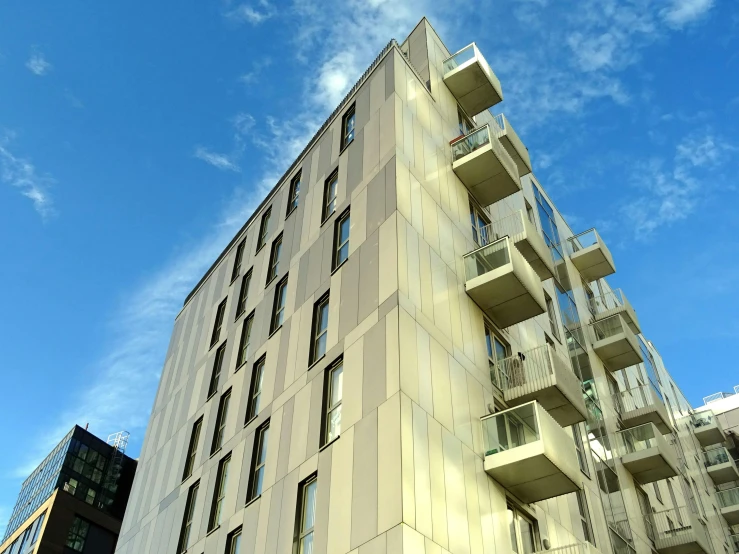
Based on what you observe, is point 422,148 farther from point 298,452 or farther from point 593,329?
point 593,329

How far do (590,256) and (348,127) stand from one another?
50.4 feet

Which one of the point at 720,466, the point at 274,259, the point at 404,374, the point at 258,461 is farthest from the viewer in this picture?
the point at 720,466

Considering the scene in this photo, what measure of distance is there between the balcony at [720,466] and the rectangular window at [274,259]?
3316 centimetres

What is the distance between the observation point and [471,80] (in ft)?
81.3

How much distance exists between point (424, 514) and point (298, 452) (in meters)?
4.69

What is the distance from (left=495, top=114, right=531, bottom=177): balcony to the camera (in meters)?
27.0

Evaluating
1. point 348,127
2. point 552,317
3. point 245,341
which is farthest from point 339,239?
point 552,317

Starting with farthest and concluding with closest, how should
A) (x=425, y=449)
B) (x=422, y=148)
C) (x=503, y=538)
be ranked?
(x=422, y=148), (x=503, y=538), (x=425, y=449)

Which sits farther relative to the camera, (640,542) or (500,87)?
(500,87)

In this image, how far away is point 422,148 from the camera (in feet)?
67.7

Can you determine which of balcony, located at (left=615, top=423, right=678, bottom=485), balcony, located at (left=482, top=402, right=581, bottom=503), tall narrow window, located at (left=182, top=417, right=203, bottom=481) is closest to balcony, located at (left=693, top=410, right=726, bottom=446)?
balcony, located at (left=615, top=423, right=678, bottom=485)

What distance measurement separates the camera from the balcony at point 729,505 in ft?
128

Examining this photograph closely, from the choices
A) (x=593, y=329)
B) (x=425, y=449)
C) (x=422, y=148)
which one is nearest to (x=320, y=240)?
(x=422, y=148)

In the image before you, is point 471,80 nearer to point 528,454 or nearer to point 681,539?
point 528,454
